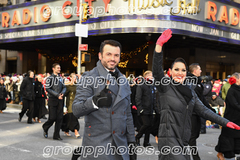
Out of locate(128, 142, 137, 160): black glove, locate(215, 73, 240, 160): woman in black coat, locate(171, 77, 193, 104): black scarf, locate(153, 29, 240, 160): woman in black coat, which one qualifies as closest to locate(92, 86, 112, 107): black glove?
locate(128, 142, 137, 160): black glove

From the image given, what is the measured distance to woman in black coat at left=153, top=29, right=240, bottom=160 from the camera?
11.6 ft

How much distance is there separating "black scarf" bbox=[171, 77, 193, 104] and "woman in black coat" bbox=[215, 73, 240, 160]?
8.93ft

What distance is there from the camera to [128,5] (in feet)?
58.7

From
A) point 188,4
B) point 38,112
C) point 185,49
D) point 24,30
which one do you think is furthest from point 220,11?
point 24,30

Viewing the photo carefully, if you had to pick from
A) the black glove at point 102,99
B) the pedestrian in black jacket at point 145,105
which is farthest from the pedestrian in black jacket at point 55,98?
the black glove at point 102,99

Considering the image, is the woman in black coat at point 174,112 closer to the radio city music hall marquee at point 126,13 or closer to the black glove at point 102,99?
the black glove at point 102,99

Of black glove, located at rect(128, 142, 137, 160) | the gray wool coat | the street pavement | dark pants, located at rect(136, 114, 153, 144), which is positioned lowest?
the street pavement

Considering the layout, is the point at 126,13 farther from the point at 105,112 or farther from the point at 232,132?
the point at 105,112

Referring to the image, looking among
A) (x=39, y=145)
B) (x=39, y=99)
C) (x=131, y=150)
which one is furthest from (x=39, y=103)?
(x=131, y=150)

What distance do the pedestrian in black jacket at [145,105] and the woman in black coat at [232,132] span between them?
214cm

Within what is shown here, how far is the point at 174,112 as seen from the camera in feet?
11.9

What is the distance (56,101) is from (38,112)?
397 centimetres

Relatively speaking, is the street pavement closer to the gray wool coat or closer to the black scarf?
the black scarf

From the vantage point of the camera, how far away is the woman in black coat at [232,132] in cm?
589
